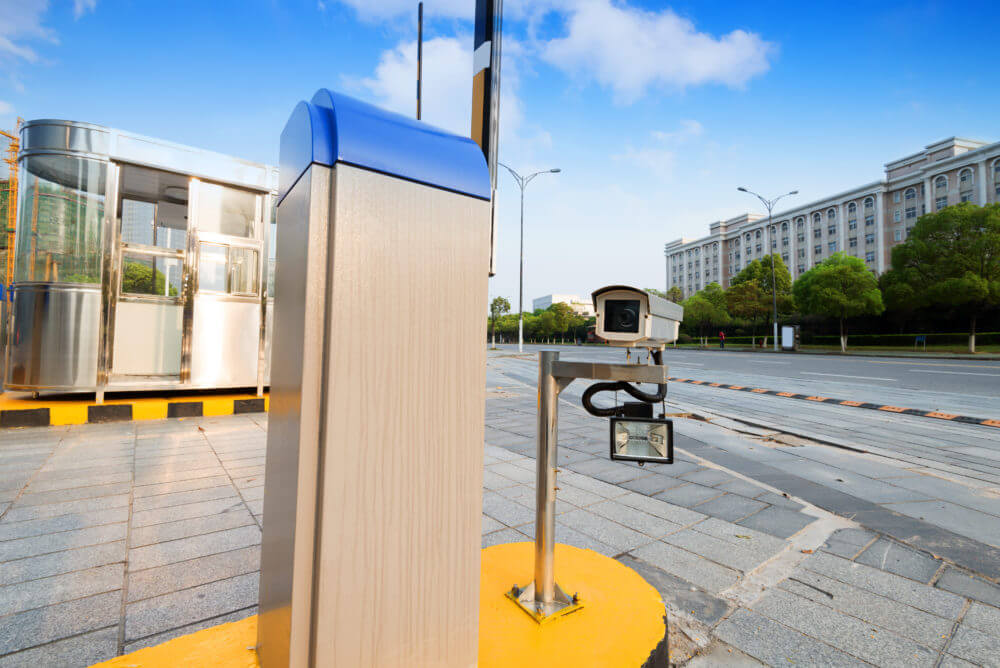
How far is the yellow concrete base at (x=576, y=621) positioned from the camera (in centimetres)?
129

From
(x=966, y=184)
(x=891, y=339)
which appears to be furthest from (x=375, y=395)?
(x=966, y=184)

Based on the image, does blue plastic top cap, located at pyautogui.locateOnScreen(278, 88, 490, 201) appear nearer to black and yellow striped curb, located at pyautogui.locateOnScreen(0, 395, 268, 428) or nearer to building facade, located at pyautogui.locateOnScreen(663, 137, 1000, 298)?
black and yellow striped curb, located at pyautogui.locateOnScreen(0, 395, 268, 428)

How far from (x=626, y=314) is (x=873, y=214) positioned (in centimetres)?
6597

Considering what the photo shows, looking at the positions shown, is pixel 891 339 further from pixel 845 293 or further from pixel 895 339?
pixel 845 293

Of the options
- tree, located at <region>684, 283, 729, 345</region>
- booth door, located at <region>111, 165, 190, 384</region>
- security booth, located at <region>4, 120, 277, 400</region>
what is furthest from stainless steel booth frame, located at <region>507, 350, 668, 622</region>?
tree, located at <region>684, 283, 729, 345</region>

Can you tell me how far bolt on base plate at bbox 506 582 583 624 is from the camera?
4.84ft

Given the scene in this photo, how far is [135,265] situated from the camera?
6.10 m

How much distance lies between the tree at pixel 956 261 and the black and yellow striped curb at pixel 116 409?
33.7 m

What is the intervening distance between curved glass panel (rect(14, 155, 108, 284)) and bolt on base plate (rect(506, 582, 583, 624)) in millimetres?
6474

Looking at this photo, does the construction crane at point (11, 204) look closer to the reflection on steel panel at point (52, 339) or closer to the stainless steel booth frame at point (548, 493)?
the reflection on steel panel at point (52, 339)

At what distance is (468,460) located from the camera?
1.04 metres

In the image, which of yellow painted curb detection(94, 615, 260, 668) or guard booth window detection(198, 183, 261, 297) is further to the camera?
guard booth window detection(198, 183, 261, 297)

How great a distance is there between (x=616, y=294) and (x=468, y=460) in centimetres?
68

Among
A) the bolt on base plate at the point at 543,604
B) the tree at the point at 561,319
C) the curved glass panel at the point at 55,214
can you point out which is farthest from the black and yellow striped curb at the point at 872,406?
the tree at the point at 561,319
